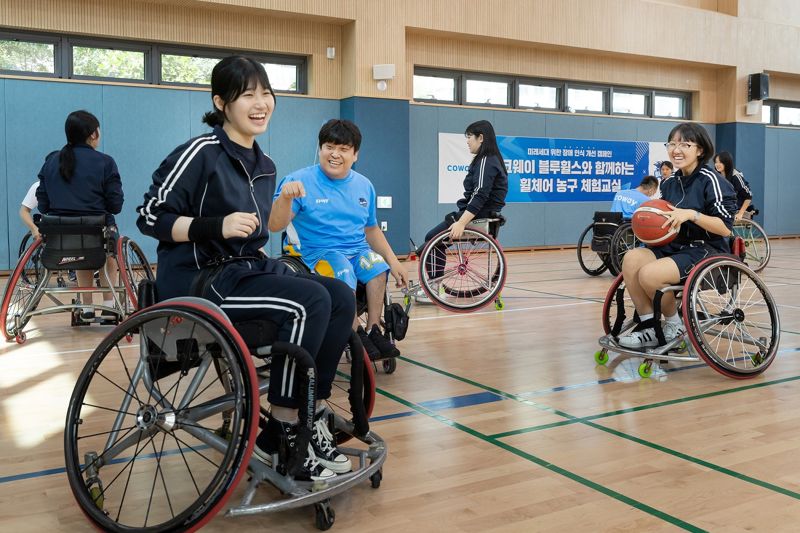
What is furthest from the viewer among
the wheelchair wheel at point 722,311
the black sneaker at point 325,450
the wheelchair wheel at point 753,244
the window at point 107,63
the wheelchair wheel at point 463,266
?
the window at point 107,63

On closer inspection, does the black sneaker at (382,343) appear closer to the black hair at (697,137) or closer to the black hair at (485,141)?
the black hair at (697,137)

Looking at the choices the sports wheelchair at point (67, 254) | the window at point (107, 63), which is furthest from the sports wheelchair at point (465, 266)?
the window at point (107, 63)

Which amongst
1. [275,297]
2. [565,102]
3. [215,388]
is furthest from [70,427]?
[565,102]

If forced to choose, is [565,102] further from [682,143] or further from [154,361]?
[154,361]

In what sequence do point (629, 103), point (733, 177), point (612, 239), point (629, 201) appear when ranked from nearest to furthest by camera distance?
point (612, 239), point (629, 201), point (733, 177), point (629, 103)

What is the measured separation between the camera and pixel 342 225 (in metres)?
3.08

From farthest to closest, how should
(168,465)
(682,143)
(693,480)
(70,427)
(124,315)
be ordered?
(124,315) → (682,143) → (168,465) → (693,480) → (70,427)

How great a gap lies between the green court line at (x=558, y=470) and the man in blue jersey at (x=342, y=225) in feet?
1.61

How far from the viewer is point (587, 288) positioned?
595 centimetres

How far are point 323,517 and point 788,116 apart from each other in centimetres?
1283

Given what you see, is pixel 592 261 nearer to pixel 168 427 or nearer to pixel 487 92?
pixel 487 92

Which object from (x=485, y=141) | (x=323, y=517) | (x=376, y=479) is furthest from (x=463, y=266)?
(x=323, y=517)

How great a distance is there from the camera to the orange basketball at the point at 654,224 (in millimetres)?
2965

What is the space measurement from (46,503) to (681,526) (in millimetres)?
1395
